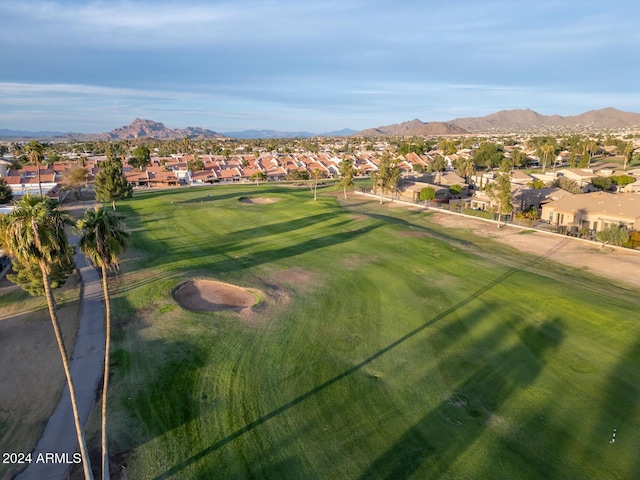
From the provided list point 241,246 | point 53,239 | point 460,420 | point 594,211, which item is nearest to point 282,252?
point 241,246

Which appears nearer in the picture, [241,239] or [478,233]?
[241,239]

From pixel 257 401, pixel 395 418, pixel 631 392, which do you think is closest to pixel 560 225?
pixel 631 392

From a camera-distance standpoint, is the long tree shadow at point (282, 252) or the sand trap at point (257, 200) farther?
the sand trap at point (257, 200)

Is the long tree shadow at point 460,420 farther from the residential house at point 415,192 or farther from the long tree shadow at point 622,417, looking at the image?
the residential house at point 415,192

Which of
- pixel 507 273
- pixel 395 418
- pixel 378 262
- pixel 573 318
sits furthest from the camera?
pixel 378 262

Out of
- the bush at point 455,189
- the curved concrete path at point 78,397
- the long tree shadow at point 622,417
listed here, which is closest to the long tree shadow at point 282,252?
the curved concrete path at point 78,397

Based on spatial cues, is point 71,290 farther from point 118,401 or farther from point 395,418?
point 395,418
